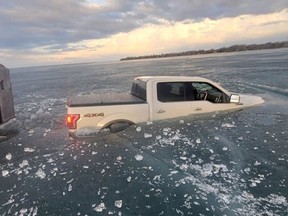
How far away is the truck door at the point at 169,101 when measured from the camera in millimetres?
8367

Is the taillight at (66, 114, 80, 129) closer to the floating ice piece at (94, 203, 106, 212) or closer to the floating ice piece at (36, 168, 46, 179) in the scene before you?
the floating ice piece at (36, 168, 46, 179)

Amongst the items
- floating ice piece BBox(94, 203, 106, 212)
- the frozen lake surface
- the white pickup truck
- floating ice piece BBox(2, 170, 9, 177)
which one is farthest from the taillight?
floating ice piece BBox(94, 203, 106, 212)

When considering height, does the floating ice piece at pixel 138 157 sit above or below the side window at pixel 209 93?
below

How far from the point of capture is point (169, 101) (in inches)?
337

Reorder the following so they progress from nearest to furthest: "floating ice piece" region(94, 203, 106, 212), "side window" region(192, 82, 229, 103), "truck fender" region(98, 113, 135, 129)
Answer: "floating ice piece" region(94, 203, 106, 212), "truck fender" region(98, 113, 135, 129), "side window" region(192, 82, 229, 103)

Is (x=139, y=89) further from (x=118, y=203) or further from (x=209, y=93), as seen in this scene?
(x=118, y=203)

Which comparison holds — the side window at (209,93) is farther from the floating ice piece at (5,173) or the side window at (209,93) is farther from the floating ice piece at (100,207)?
the floating ice piece at (5,173)

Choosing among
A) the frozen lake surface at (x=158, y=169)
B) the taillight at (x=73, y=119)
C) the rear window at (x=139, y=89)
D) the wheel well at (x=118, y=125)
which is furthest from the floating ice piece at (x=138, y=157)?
the rear window at (x=139, y=89)

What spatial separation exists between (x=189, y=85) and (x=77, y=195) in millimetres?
4815

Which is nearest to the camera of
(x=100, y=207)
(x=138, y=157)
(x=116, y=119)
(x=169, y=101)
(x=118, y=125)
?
(x=100, y=207)

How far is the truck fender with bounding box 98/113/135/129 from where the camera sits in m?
7.95

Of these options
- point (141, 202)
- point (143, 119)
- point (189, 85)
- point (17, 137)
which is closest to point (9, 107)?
point (17, 137)

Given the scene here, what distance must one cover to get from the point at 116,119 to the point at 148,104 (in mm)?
970

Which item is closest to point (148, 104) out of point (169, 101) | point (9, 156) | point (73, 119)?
point (169, 101)
